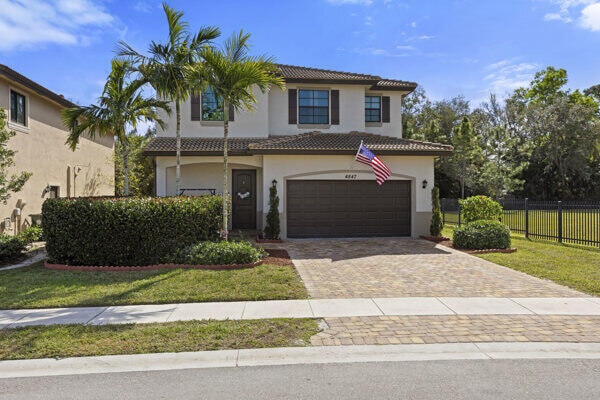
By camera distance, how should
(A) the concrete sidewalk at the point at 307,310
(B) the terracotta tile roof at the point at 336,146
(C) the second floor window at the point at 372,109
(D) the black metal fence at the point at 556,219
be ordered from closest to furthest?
(A) the concrete sidewalk at the point at 307,310, (D) the black metal fence at the point at 556,219, (B) the terracotta tile roof at the point at 336,146, (C) the second floor window at the point at 372,109

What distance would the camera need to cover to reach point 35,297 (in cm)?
713

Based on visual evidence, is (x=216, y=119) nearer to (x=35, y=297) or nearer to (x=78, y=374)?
(x=35, y=297)

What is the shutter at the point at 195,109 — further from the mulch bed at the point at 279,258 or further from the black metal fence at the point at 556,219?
the black metal fence at the point at 556,219

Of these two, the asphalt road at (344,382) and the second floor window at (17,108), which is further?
the second floor window at (17,108)

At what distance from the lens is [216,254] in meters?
9.66

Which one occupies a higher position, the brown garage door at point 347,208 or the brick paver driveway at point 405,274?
the brown garage door at point 347,208

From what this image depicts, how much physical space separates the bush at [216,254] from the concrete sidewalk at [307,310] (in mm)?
2717

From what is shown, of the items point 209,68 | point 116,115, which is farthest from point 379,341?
point 116,115

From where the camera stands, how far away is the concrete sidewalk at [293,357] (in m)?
4.53

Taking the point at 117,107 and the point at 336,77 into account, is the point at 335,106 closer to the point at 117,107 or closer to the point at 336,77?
the point at 336,77

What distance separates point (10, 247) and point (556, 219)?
1850 centimetres

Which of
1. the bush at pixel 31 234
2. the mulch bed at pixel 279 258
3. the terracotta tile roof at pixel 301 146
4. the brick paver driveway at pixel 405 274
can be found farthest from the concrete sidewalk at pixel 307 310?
the terracotta tile roof at pixel 301 146

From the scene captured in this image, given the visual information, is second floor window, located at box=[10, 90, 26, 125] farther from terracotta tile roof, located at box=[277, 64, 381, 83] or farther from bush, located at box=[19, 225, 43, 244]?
terracotta tile roof, located at box=[277, 64, 381, 83]

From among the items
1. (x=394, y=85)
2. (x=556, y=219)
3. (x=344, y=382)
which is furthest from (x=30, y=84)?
(x=556, y=219)
